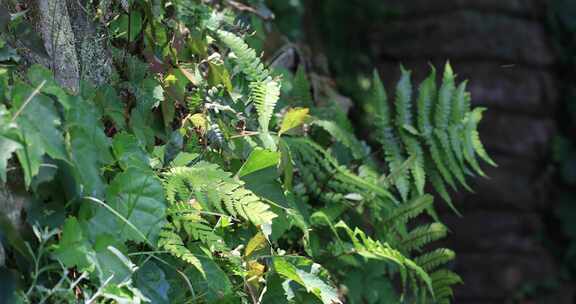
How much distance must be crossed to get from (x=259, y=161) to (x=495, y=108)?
123 inches

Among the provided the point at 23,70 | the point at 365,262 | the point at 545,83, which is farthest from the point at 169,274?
the point at 545,83

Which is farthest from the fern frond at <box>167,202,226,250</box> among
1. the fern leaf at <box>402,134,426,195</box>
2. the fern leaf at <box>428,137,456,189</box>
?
the fern leaf at <box>428,137,456,189</box>

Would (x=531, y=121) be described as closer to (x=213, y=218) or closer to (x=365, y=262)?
(x=365, y=262)

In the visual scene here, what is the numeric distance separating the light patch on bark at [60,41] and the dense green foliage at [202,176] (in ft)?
0.16

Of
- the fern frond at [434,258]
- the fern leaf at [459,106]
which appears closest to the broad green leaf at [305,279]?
the fern frond at [434,258]

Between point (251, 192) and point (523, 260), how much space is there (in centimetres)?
339

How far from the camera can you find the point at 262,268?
1.60 metres

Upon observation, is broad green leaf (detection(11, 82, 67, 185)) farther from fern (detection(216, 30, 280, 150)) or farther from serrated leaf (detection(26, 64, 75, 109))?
fern (detection(216, 30, 280, 150))

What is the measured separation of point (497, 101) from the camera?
178 inches

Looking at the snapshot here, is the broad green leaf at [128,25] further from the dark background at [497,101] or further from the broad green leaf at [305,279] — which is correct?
the dark background at [497,101]

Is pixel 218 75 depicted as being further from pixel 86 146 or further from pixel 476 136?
pixel 476 136

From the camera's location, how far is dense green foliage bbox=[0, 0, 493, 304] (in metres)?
1.35

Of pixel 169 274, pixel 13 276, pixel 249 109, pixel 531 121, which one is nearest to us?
pixel 13 276

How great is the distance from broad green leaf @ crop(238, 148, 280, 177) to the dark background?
2.73 metres
